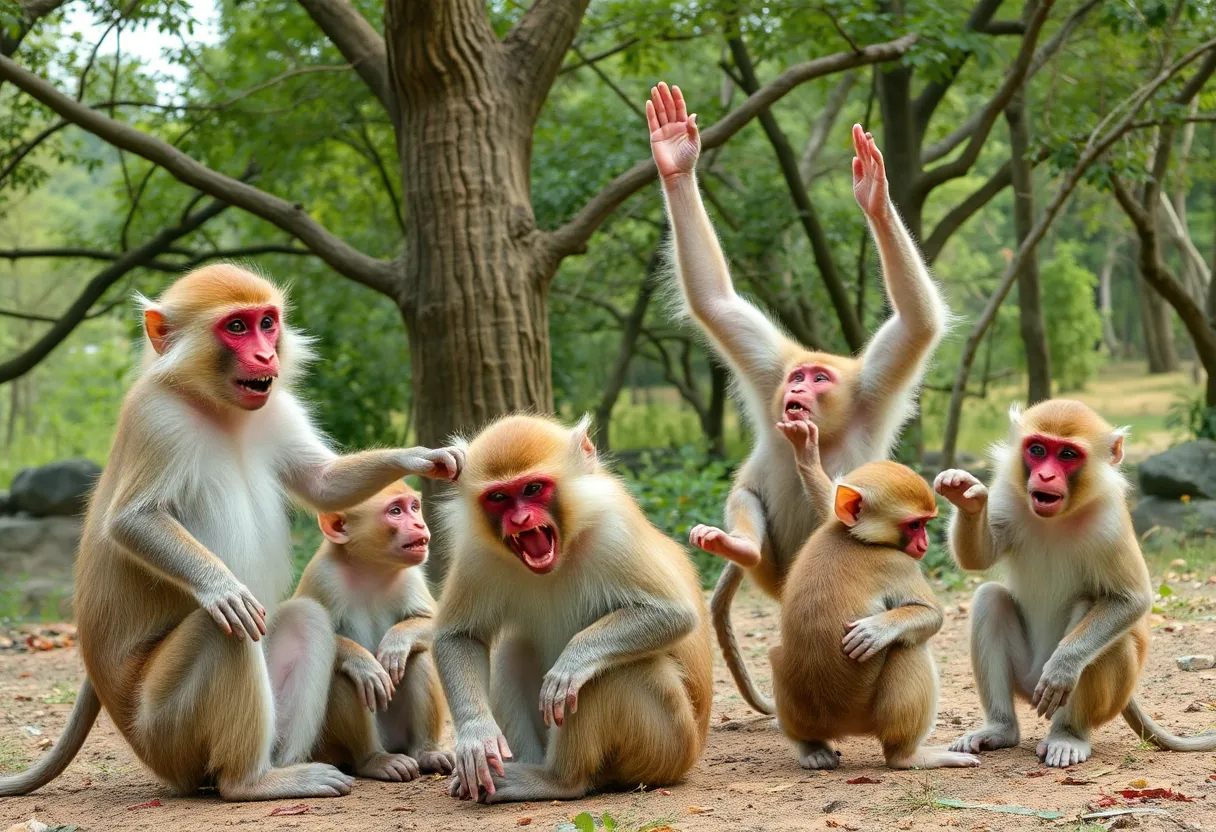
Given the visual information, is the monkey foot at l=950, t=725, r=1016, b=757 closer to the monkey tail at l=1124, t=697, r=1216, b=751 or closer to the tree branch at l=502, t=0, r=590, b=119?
the monkey tail at l=1124, t=697, r=1216, b=751

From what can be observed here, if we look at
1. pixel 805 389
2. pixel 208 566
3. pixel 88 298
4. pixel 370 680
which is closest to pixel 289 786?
pixel 370 680

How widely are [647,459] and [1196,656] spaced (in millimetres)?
6947

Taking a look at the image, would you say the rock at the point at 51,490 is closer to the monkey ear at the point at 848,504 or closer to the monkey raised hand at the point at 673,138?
the monkey raised hand at the point at 673,138

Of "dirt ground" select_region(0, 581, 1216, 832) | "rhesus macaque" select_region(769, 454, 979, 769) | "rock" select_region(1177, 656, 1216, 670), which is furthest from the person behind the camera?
"rock" select_region(1177, 656, 1216, 670)

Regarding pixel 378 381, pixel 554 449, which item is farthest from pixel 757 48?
pixel 554 449

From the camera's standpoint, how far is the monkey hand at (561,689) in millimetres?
4344

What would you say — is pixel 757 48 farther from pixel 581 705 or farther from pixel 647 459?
pixel 581 705

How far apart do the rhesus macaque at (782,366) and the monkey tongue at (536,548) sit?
117cm

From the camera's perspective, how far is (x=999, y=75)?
15.3 m

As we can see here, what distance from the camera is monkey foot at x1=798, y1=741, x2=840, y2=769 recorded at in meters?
5.02

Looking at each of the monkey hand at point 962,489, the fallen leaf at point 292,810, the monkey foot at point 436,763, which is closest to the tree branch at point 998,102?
the monkey hand at point 962,489

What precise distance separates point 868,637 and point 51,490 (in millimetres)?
13174

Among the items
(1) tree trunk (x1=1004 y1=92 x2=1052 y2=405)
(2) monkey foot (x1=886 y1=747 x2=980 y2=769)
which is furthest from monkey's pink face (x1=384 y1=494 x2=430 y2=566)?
(1) tree trunk (x1=1004 y1=92 x2=1052 y2=405)

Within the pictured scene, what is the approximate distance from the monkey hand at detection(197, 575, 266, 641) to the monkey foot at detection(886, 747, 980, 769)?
2.42 meters
